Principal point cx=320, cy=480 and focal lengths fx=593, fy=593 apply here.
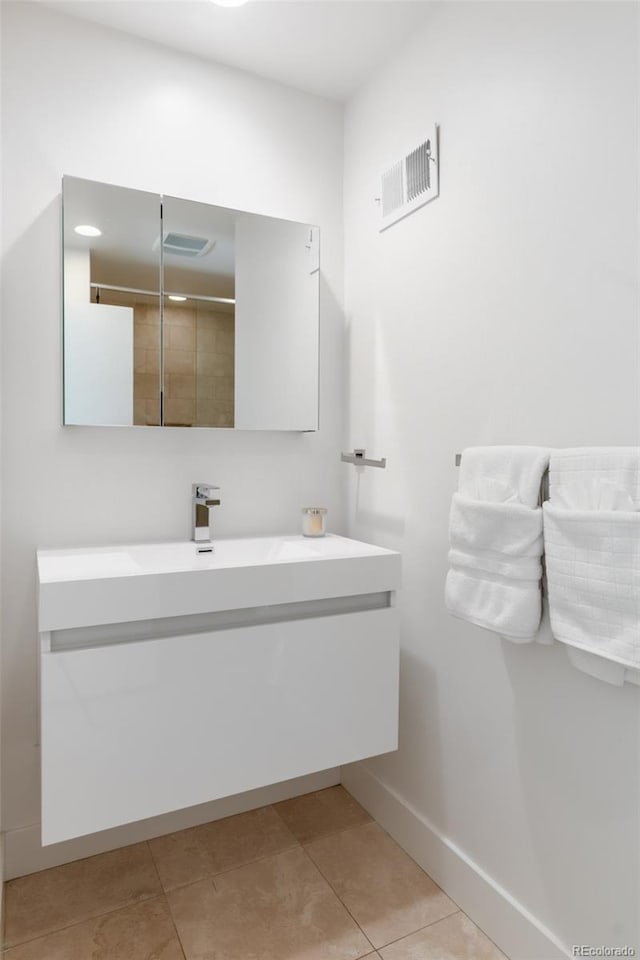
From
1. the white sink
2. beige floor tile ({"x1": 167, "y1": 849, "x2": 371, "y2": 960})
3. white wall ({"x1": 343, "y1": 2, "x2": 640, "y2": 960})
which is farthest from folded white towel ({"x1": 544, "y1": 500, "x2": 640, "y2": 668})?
beige floor tile ({"x1": 167, "y1": 849, "x2": 371, "y2": 960})

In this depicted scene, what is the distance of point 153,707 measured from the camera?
4.30 feet

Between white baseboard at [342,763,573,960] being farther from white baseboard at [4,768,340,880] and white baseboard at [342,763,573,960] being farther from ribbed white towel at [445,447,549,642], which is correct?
ribbed white towel at [445,447,549,642]

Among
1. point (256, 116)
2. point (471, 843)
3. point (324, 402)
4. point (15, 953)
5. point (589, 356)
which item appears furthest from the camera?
point (324, 402)

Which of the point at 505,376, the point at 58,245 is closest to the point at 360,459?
the point at 505,376

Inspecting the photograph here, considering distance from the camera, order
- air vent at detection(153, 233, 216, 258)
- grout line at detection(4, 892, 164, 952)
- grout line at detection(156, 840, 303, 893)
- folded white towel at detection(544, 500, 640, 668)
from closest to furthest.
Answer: folded white towel at detection(544, 500, 640, 668) → grout line at detection(4, 892, 164, 952) → grout line at detection(156, 840, 303, 893) → air vent at detection(153, 233, 216, 258)

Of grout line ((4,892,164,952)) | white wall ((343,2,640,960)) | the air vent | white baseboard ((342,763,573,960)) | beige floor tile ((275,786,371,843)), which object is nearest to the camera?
white wall ((343,2,640,960))

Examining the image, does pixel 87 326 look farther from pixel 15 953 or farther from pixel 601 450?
pixel 15 953

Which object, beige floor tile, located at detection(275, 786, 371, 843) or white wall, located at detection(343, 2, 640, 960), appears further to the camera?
beige floor tile, located at detection(275, 786, 371, 843)

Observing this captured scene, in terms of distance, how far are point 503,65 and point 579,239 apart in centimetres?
53

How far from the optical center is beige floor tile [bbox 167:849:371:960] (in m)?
1.42

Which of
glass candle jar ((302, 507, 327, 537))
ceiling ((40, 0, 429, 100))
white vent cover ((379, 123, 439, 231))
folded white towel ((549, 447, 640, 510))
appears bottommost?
glass candle jar ((302, 507, 327, 537))

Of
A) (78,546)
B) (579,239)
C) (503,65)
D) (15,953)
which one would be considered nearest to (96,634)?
(78,546)

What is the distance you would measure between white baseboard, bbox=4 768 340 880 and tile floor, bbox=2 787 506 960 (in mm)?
24

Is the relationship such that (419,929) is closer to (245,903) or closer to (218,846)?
(245,903)
